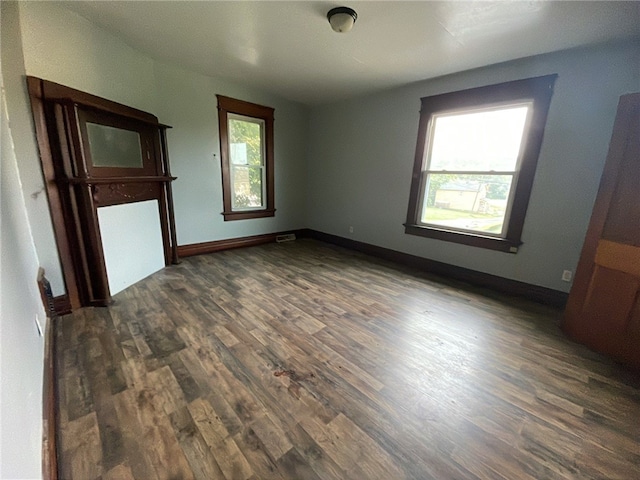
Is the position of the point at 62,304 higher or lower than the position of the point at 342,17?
lower

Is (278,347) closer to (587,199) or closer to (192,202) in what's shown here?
(192,202)

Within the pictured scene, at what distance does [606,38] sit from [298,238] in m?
4.50

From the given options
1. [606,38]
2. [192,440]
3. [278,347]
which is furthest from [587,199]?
[192,440]

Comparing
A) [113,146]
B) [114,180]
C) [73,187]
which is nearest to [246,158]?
[113,146]

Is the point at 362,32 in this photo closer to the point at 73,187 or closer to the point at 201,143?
the point at 201,143

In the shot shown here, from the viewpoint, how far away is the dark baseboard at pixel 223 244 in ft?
12.2

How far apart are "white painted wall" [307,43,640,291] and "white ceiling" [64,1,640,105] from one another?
0.19m

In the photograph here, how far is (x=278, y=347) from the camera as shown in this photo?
1.88 metres

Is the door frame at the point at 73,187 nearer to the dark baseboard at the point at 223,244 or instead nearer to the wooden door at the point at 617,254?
the dark baseboard at the point at 223,244

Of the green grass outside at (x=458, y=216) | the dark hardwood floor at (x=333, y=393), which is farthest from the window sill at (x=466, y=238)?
the dark hardwood floor at (x=333, y=393)

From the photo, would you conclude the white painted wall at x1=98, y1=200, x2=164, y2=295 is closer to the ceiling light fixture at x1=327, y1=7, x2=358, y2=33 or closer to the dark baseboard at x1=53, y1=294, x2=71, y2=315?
the dark baseboard at x1=53, y1=294, x2=71, y2=315

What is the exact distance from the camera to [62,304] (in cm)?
220

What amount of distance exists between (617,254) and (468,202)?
149 centimetres

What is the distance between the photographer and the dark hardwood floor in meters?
1.14
